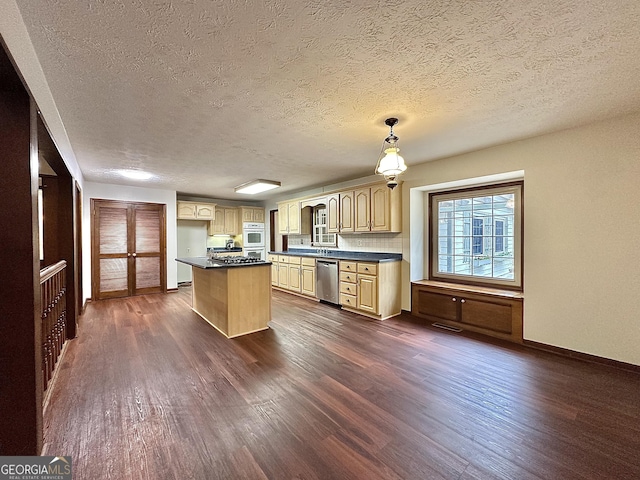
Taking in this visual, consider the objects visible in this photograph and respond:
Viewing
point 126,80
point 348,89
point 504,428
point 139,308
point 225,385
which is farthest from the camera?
point 139,308

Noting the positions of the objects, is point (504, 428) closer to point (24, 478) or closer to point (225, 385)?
point (225, 385)

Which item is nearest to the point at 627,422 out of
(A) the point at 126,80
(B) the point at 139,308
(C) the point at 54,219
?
(A) the point at 126,80

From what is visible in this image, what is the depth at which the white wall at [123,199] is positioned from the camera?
204 inches

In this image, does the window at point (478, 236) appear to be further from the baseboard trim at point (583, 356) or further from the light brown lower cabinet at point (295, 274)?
the light brown lower cabinet at point (295, 274)

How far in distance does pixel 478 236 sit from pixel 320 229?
3221 millimetres

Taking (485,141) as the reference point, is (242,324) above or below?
below

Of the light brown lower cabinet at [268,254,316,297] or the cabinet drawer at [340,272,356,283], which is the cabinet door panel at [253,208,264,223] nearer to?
the light brown lower cabinet at [268,254,316,297]

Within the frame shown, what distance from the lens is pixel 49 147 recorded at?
2354mm

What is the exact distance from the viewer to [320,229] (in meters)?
6.24

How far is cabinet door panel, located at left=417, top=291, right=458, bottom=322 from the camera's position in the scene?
152 inches

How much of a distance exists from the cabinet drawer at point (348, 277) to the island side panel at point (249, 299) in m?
1.42

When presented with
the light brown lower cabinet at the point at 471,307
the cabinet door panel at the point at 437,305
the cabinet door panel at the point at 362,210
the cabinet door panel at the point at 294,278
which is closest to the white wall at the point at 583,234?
the light brown lower cabinet at the point at 471,307

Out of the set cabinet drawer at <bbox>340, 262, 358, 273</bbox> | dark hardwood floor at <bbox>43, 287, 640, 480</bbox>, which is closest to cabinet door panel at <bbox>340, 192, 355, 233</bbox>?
cabinet drawer at <bbox>340, 262, 358, 273</bbox>

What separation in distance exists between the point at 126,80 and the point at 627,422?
4166 millimetres
